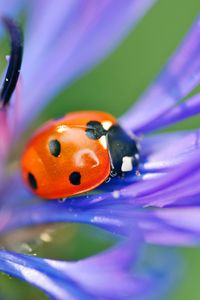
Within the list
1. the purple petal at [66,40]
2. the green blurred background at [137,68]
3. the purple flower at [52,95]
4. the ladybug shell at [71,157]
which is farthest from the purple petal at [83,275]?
the green blurred background at [137,68]

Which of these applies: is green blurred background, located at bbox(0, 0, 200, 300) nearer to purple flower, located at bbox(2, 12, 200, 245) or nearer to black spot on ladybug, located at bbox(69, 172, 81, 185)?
purple flower, located at bbox(2, 12, 200, 245)

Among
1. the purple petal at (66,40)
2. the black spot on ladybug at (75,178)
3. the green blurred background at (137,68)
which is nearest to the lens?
the black spot on ladybug at (75,178)

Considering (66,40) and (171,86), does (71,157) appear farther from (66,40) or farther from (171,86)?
(66,40)

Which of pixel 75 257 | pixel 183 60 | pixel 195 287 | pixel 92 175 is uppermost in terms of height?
pixel 183 60

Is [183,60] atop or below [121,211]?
atop

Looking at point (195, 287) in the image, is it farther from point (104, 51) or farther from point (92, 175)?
point (92, 175)

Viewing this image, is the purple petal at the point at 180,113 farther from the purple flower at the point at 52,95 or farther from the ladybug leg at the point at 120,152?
the purple flower at the point at 52,95

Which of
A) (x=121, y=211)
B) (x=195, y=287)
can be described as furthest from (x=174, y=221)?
(x=195, y=287)
